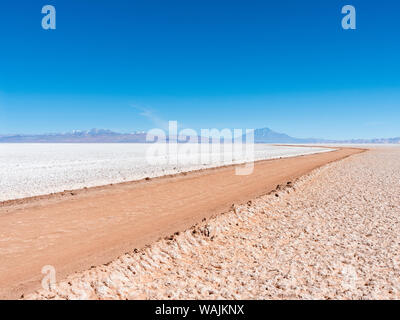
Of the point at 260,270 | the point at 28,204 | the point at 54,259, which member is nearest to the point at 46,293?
the point at 54,259

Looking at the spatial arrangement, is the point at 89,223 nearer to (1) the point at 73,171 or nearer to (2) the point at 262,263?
(2) the point at 262,263

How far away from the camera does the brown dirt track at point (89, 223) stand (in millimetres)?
5750

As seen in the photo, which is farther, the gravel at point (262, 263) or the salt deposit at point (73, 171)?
the salt deposit at point (73, 171)

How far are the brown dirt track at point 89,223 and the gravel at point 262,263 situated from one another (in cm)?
88

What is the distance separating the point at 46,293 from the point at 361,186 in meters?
15.4

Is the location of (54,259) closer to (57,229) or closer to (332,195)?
(57,229)

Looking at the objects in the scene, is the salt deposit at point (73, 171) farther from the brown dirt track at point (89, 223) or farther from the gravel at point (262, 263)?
the gravel at point (262, 263)

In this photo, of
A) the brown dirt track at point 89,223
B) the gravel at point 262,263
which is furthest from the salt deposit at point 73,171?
the gravel at point 262,263

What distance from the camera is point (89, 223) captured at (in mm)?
8641

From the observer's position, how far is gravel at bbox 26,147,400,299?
458 centimetres

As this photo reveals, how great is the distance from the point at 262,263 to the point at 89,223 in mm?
5111

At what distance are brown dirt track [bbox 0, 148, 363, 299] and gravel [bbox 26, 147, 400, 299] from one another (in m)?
0.88

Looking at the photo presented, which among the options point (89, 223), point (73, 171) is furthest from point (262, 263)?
point (73, 171)

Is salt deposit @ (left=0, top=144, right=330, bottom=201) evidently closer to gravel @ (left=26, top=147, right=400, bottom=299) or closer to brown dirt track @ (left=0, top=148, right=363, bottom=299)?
brown dirt track @ (left=0, top=148, right=363, bottom=299)
